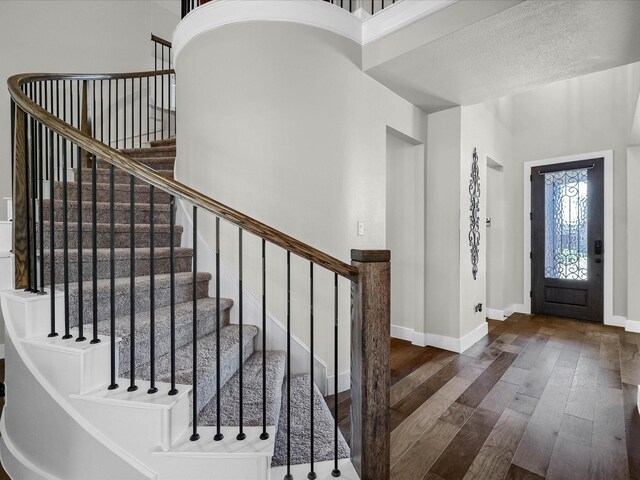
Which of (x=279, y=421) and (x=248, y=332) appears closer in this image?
(x=279, y=421)

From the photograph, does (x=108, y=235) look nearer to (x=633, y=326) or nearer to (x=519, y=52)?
(x=519, y=52)

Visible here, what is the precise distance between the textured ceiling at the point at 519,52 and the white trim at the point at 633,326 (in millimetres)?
3237

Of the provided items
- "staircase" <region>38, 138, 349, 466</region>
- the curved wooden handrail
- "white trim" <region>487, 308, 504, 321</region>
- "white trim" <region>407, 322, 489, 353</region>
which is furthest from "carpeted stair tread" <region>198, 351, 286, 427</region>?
"white trim" <region>487, 308, 504, 321</region>

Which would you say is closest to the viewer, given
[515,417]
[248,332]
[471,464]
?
[471,464]

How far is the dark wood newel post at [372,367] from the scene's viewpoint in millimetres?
1418

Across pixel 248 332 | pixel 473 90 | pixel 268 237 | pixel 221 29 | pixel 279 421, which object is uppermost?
pixel 221 29

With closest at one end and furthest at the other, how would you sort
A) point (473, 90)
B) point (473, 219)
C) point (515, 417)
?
1. point (515, 417)
2. point (473, 90)
3. point (473, 219)

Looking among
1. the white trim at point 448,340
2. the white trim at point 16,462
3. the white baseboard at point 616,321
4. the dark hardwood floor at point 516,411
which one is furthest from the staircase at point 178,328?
the white baseboard at point 616,321

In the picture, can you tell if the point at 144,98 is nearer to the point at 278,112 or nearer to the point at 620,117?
the point at 278,112

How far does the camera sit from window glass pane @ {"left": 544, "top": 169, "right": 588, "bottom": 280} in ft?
14.9

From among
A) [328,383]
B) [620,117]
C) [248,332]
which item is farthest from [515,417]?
[620,117]

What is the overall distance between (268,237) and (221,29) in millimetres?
2070

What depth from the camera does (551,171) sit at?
4781 mm

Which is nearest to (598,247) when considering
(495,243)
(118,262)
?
(495,243)
